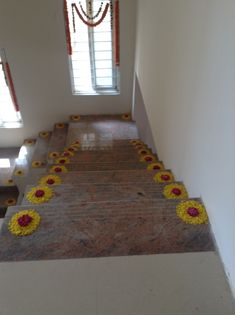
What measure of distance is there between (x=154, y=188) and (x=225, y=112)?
1015 mm

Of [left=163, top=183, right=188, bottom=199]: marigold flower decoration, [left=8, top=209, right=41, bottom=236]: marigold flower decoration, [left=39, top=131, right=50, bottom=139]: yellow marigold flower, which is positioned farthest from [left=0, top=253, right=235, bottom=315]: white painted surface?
[left=39, top=131, right=50, bottom=139]: yellow marigold flower

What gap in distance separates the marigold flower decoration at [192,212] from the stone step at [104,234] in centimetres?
3

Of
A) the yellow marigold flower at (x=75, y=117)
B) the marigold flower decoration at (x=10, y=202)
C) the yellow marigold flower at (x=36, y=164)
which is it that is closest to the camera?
the yellow marigold flower at (x=36, y=164)

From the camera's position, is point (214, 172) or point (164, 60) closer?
point (214, 172)

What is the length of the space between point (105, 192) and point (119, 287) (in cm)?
93

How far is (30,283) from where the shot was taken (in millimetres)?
1247

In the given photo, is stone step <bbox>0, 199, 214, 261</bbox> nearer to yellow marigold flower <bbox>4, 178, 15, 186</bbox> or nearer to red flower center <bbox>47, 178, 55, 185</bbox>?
red flower center <bbox>47, 178, 55, 185</bbox>

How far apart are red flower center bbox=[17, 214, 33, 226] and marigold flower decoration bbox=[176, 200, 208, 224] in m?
0.94

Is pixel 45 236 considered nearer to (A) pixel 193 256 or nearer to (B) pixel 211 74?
(A) pixel 193 256

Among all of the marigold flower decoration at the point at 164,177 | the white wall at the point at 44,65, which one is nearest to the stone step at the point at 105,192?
the marigold flower decoration at the point at 164,177

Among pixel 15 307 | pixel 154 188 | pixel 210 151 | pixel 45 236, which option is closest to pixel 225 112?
pixel 210 151

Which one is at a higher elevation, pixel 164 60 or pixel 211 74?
pixel 211 74

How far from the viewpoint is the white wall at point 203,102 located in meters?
1.18

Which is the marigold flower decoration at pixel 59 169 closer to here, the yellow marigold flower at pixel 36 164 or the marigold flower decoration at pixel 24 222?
the marigold flower decoration at pixel 24 222
